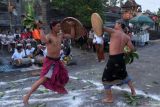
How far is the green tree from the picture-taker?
78.9 ft

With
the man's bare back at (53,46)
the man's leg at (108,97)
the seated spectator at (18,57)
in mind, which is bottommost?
the seated spectator at (18,57)

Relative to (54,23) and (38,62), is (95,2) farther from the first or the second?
(54,23)

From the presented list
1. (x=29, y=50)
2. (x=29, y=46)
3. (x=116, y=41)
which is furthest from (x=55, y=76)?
(x=29, y=46)

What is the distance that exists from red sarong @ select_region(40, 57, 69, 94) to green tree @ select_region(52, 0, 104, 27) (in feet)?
51.9

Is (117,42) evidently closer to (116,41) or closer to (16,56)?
(116,41)

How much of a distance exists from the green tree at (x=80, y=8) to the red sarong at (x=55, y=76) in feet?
51.9

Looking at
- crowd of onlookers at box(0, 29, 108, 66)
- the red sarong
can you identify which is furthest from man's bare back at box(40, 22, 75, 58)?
crowd of onlookers at box(0, 29, 108, 66)

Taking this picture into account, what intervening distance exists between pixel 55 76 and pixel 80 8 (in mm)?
16097

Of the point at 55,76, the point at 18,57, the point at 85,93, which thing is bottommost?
the point at 18,57

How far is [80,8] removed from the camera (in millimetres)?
23969

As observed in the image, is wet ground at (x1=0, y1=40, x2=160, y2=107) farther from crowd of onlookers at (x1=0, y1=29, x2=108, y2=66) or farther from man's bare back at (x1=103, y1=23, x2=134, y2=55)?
crowd of onlookers at (x1=0, y1=29, x2=108, y2=66)

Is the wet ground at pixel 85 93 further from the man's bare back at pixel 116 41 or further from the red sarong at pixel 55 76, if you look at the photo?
the man's bare back at pixel 116 41

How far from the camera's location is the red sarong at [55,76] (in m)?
8.18

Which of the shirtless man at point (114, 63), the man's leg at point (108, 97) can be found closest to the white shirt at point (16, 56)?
the shirtless man at point (114, 63)
